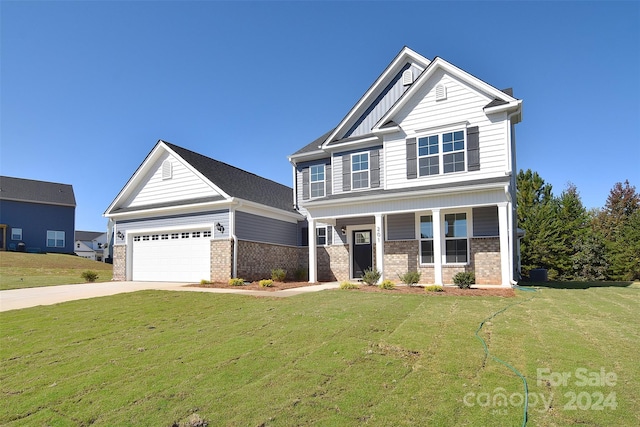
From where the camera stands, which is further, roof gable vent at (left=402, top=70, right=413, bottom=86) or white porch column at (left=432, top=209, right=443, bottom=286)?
roof gable vent at (left=402, top=70, right=413, bottom=86)

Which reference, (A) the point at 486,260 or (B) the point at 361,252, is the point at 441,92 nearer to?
(A) the point at 486,260

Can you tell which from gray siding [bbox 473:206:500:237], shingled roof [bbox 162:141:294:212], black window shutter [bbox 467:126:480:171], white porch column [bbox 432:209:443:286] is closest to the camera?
white porch column [bbox 432:209:443:286]

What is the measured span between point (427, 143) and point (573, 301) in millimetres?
7765

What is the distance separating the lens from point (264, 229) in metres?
18.7

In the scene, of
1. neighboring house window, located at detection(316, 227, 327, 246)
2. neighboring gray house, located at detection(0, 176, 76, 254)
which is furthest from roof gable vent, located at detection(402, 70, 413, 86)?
neighboring gray house, located at detection(0, 176, 76, 254)

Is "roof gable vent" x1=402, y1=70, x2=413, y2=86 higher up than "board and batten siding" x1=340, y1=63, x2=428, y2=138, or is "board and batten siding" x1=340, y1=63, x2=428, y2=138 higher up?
"roof gable vent" x1=402, y1=70, x2=413, y2=86

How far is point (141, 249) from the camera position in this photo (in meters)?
19.6

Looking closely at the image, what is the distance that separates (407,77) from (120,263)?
672 inches

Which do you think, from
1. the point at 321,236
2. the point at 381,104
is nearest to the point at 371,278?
the point at 321,236

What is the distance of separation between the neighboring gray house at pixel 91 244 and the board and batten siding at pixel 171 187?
51.9 metres

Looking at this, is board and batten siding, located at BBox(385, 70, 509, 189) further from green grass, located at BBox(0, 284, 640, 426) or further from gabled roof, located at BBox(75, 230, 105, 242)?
gabled roof, located at BBox(75, 230, 105, 242)

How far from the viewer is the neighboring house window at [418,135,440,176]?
15156 mm

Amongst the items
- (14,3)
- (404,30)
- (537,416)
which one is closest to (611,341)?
(537,416)

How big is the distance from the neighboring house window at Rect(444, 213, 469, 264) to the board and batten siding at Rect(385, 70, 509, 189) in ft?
5.17
